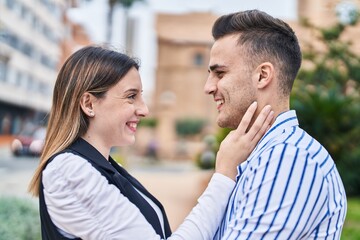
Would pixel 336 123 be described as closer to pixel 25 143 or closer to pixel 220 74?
pixel 25 143

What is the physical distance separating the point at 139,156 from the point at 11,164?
99.6 feet

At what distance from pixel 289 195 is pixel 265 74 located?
497mm

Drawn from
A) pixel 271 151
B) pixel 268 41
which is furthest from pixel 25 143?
pixel 271 151

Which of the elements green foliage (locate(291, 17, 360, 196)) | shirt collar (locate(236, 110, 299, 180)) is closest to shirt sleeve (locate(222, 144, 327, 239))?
shirt collar (locate(236, 110, 299, 180))

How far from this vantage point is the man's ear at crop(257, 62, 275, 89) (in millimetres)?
1835

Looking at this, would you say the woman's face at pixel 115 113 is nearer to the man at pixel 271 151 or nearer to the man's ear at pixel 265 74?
the man at pixel 271 151

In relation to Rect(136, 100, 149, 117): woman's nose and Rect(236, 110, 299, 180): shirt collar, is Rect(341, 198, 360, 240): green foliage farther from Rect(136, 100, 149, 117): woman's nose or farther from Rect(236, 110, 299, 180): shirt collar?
Rect(236, 110, 299, 180): shirt collar

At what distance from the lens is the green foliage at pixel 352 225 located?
7096 millimetres

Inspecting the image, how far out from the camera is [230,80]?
1899mm

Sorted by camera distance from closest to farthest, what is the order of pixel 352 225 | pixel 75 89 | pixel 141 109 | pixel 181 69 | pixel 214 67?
pixel 214 67 < pixel 75 89 < pixel 141 109 < pixel 352 225 < pixel 181 69

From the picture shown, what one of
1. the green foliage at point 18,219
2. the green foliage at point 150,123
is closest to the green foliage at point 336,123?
the green foliage at point 18,219

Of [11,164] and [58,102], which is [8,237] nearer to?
[58,102]

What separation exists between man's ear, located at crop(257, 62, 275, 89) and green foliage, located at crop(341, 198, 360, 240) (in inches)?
223

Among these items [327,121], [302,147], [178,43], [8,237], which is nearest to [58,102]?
[302,147]
